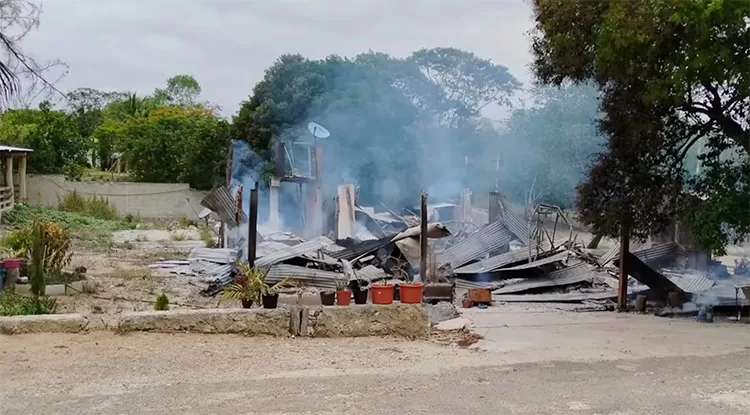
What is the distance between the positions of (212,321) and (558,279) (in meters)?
7.82

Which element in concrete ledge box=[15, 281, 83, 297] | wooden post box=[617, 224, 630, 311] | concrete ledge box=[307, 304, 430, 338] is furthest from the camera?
wooden post box=[617, 224, 630, 311]

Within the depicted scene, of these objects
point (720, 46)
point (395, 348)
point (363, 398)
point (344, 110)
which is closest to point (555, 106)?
point (344, 110)

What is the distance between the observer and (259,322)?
6.82 m

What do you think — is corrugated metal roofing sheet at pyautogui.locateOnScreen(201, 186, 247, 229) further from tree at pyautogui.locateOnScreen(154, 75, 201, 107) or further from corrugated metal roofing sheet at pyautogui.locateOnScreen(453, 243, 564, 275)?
tree at pyautogui.locateOnScreen(154, 75, 201, 107)

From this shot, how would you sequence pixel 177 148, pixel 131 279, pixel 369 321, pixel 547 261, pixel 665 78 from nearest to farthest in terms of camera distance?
pixel 369 321, pixel 665 78, pixel 131 279, pixel 547 261, pixel 177 148

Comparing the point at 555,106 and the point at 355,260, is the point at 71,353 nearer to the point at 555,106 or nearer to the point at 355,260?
the point at 355,260

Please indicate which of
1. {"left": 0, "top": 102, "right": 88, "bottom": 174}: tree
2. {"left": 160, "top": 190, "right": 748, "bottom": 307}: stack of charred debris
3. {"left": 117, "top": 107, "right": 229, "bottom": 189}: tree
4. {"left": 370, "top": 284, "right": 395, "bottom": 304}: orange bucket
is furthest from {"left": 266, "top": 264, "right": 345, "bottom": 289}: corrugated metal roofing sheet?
{"left": 0, "top": 102, "right": 88, "bottom": 174}: tree

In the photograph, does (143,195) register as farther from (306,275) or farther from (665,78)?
(665,78)

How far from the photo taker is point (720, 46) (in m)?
7.38

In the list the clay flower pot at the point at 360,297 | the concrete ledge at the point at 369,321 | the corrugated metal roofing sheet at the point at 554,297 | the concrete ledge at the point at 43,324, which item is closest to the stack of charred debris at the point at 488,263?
the corrugated metal roofing sheet at the point at 554,297

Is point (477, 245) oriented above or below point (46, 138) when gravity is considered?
below

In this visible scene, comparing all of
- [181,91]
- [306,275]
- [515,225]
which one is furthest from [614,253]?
[181,91]

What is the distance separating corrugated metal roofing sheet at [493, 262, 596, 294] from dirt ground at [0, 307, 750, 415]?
194 inches

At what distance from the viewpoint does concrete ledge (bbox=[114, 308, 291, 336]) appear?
6.62 m
